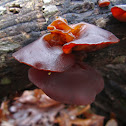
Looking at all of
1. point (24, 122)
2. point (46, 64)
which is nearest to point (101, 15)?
point (46, 64)

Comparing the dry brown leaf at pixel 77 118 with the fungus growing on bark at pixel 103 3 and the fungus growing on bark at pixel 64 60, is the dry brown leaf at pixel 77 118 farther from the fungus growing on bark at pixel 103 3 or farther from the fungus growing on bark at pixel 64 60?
the fungus growing on bark at pixel 103 3

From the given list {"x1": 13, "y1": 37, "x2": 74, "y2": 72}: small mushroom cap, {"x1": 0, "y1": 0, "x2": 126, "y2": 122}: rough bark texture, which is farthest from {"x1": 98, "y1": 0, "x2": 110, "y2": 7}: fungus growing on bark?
{"x1": 13, "y1": 37, "x2": 74, "y2": 72}: small mushroom cap

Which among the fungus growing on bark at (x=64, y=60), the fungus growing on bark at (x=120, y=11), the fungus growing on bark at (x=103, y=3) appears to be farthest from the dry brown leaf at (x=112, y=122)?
the fungus growing on bark at (x=103, y=3)

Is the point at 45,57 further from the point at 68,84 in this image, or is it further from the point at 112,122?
the point at 112,122

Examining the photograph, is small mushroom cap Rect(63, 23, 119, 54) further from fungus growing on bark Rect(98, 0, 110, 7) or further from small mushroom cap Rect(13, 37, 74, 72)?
fungus growing on bark Rect(98, 0, 110, 7)

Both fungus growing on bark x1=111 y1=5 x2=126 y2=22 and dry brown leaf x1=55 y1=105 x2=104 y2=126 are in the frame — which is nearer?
fungus growing on bark x1=111 y1=5 x2=126 y2=22
